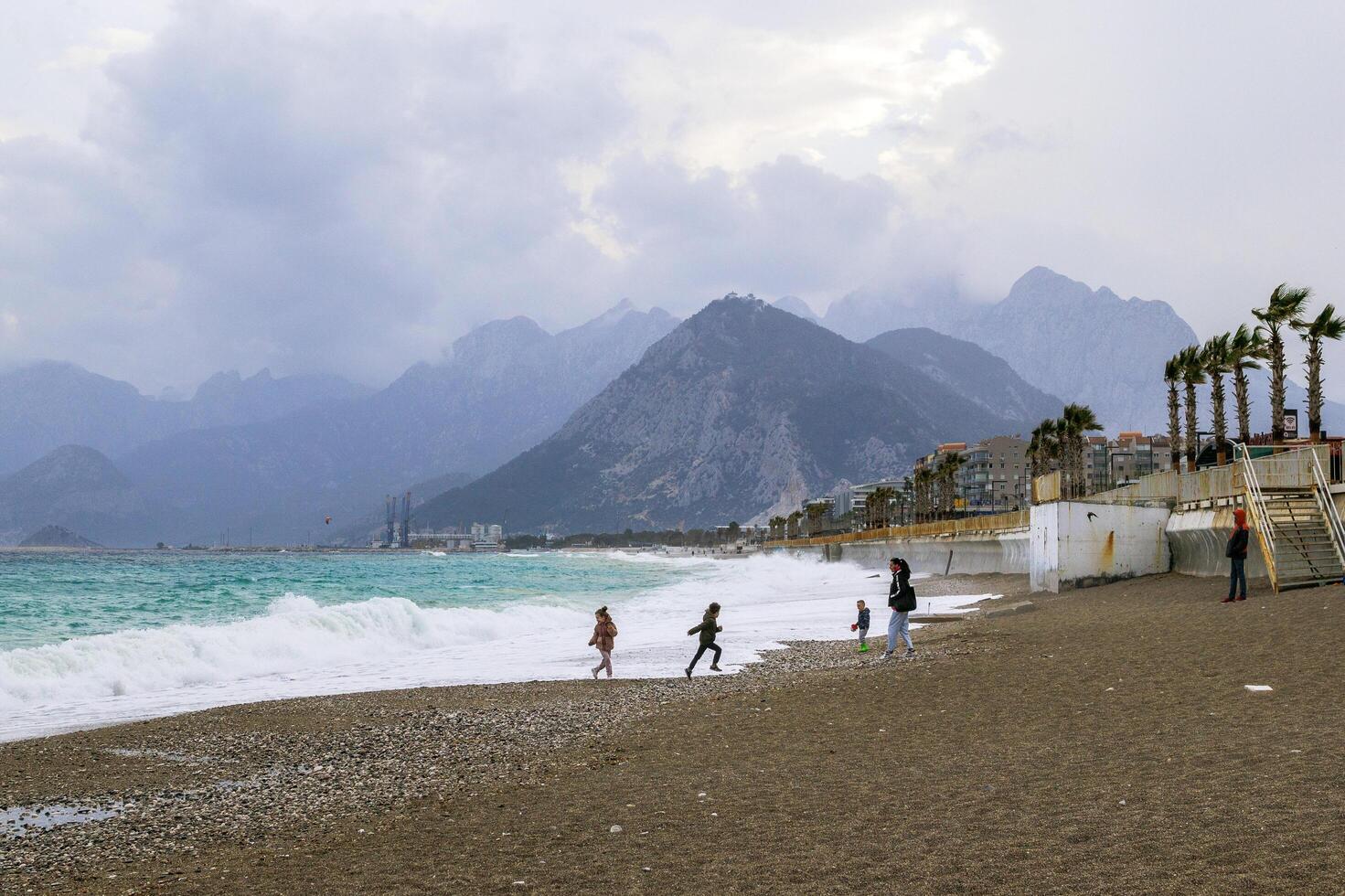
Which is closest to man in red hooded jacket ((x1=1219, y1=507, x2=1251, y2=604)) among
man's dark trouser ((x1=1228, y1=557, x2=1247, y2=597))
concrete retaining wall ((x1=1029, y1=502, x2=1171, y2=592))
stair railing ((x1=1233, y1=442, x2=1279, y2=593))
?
man's dark trouser ((x1=1228, y1=557, x2=1247, y2=597))

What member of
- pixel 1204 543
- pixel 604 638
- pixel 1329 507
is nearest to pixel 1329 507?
pixel 1329 507

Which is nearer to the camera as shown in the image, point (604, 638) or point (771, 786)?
point (771, 786)

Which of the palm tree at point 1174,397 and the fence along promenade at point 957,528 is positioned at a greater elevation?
the palm tree at point 1174,397

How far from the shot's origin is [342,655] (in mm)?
28359

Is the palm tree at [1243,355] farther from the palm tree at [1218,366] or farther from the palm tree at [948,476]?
the palm tree at [948,476]

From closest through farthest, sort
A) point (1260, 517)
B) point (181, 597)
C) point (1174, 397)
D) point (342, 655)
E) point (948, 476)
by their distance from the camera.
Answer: point (1260, 517), point (342, 655), point (1174, 397), point (181, 597), point (948, 476)

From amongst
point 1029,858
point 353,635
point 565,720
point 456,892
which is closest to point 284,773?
point 565,720

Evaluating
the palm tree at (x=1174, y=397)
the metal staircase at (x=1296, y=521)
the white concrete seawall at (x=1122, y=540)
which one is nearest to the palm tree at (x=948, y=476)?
the palm tree at (x=1174, y=397)

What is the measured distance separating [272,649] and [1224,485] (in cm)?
2579

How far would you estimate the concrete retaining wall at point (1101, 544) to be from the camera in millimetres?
32031

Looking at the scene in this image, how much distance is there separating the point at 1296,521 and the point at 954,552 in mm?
48488

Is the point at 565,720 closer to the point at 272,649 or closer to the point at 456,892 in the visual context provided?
the point at 456,892

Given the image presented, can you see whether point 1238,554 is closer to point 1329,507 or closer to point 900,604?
point 1329,507

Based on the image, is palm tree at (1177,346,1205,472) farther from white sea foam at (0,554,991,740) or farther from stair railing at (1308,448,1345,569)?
stair railing at (1308,448,1345,569)
